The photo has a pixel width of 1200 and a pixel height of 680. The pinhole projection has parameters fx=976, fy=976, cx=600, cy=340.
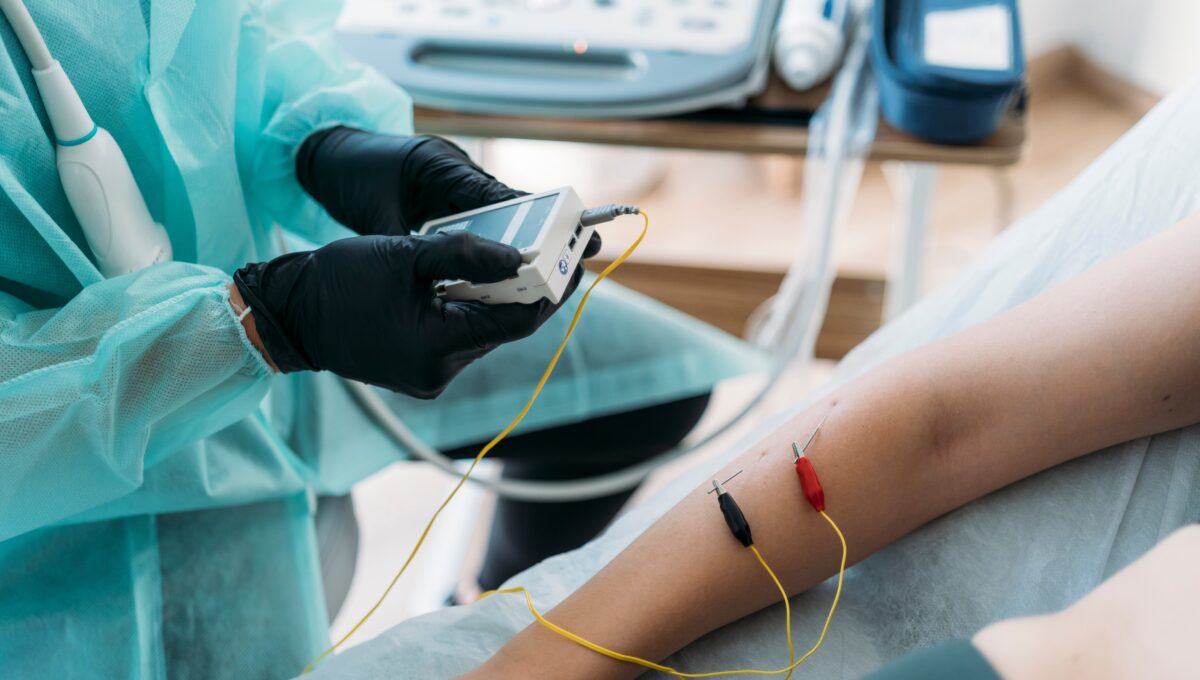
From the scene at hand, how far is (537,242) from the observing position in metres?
0.64

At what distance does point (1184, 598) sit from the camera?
0.45 metres

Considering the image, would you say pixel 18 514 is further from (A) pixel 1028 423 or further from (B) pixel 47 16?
(A) pixel 1028 423

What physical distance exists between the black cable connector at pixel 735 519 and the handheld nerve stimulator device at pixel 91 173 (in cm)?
45

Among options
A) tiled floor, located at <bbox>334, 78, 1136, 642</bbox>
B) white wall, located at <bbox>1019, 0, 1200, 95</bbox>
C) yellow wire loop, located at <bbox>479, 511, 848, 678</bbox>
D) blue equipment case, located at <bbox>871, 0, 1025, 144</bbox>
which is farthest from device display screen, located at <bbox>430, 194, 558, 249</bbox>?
white wall, located at <bbox>1019, 0, 1200, 95</bbox>

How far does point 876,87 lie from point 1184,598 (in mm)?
734

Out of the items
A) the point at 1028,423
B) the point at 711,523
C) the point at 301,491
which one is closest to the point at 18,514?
the point at 301,491

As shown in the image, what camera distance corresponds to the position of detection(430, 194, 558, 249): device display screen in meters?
0.65

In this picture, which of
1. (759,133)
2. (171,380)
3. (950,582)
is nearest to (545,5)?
(759,133)

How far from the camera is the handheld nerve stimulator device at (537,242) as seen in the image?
0.64m

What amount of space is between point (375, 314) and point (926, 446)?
0.39 metres

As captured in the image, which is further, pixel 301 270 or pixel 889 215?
pixel 889 215

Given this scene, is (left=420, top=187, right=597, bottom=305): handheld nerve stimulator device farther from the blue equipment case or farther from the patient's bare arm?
the blue equipment case

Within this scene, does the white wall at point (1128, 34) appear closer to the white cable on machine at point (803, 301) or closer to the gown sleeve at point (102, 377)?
the white cable on machine at point (803, 301)

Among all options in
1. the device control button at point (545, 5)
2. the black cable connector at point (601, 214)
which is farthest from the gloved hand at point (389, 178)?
the device control button at point (545, 5)
